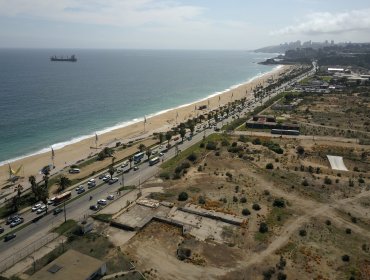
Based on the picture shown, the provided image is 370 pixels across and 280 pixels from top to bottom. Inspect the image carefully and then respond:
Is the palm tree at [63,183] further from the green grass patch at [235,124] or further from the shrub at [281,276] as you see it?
the green grass patch at [235,124]

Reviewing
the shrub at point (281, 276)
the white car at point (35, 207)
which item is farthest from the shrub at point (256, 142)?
the shrub at point (281, 276)

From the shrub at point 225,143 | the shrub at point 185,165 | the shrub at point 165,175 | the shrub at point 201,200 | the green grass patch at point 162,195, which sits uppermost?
the shrub at point 225,143

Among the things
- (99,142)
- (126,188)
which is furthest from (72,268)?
(99,142)

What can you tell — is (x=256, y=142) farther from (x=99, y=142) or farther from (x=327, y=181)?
(x=99, y=142)

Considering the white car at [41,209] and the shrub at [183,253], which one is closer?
the shrub at [183,253]

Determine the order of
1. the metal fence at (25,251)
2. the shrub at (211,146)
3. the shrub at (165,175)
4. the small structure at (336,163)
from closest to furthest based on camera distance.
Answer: the metal fence at (25,251)
the shrub at (165,175)
the small structure at (336,163)
the shrub at (211,146)

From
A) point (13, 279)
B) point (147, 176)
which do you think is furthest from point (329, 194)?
point (13, 279)

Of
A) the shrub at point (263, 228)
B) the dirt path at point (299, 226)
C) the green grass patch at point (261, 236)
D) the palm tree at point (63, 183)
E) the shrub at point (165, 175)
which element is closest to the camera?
the dirt path at point (299, 226)

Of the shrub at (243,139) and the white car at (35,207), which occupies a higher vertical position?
the shrub at (243,139)
